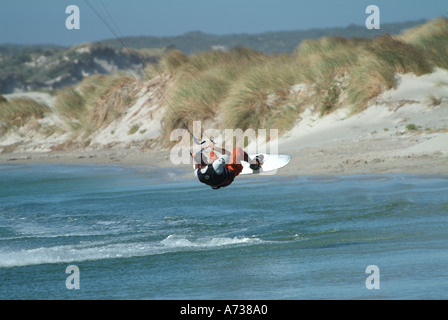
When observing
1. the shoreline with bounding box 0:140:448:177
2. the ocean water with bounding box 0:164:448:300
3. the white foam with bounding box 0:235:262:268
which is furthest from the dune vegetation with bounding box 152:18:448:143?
the white foam with bounding box 0:235:262:268

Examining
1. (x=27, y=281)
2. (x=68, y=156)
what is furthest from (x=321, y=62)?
(x=27, y=281)

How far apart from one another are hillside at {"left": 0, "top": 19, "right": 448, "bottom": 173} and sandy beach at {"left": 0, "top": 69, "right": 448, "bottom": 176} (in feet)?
0.09

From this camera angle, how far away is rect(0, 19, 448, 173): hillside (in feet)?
53.5

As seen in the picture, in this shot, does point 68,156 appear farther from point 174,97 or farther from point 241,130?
point 241,130

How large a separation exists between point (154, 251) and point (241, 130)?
36.1ft

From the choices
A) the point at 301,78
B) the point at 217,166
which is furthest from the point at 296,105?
the point at 217,166

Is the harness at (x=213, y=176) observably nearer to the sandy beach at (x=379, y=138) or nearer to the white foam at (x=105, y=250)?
the white foam at (x=105, y=250)

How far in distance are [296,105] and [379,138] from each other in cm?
394

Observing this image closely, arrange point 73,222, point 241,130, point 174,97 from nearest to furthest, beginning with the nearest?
point 73,222, point 241,130, point 174,97

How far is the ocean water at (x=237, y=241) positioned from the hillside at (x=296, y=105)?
2106 mm

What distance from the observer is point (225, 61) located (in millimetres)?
24562

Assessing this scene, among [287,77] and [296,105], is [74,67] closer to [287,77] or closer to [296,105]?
[287,77]

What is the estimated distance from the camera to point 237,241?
31.4ft

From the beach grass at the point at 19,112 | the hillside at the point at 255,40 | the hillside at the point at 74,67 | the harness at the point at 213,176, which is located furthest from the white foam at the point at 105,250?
the hillside at the point at 255,40
